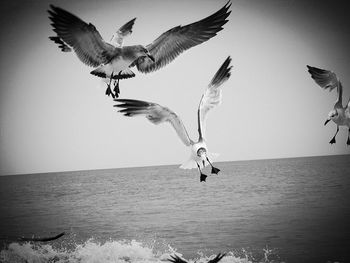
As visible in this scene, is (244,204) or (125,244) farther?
(244,204)

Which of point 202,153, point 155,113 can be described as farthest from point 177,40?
point 202,153

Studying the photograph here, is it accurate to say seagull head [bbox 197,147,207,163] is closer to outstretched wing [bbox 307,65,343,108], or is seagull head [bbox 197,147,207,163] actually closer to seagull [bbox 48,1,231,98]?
seagull [bbox 48,1,231,98]

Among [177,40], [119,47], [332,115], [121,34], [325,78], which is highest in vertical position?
[121,34]

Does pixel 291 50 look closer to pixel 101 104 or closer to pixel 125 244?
pixel 101 104

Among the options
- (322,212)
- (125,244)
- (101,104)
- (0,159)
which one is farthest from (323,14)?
(125,244)

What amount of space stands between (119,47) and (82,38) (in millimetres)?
566

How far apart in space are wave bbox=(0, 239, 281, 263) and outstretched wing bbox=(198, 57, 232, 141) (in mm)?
8387

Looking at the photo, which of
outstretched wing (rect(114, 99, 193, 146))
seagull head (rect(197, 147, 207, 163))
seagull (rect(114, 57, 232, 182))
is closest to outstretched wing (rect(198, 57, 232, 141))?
seagull (rect(114, 57, 232, 182))

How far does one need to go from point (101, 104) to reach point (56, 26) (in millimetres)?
101490

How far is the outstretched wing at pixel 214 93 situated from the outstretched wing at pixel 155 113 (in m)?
0.41

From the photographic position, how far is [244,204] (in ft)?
105

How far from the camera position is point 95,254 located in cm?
1742

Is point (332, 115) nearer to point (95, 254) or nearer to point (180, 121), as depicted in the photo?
point (180, 121)

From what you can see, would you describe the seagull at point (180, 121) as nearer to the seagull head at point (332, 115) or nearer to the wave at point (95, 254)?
the seagull head at point (332, 115)
